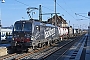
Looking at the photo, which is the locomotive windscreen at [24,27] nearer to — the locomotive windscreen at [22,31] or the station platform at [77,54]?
the locomotive windscreen at [22,31]

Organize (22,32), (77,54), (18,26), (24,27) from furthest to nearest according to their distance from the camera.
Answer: (18,26), (24,27), (22,32), (77,54)

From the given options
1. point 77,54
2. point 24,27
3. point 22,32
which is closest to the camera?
point 77,54

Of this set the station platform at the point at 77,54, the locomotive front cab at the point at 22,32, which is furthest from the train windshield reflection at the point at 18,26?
the station platform at the point at 77,54

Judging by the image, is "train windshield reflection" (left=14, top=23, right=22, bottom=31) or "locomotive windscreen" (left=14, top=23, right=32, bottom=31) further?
"train windshield reflection" (left=14, top=23, right=22, bottom=31)

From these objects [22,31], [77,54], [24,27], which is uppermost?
[24,27]

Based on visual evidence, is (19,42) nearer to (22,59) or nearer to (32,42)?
(32,42)

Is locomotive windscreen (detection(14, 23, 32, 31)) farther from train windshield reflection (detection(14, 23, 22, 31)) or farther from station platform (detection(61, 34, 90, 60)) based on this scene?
station platform (detection(61, 34, 90, 60))

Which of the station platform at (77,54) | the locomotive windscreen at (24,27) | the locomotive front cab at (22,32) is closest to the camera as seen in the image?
the station platform at (77,54)

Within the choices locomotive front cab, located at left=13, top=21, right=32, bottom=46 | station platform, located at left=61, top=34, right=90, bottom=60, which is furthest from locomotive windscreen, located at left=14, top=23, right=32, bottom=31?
station platform, located at left=61, top=34, right=90, bottom=60

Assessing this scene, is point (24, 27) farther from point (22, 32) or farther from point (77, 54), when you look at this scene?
point (77, 54)

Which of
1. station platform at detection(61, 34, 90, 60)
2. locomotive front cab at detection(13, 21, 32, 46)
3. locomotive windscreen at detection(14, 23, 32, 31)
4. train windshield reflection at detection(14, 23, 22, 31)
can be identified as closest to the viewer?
station platform at detection(61, 34, 90, 60)

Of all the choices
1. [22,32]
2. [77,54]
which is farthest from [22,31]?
[77,54]

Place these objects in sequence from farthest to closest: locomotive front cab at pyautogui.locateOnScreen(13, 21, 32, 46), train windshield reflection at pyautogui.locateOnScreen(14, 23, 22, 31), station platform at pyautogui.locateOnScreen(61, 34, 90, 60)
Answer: train windshield reflection at pyautogui.locateOnScreen(14, 23, 22, 31), locomotive front cab at pyautogui.locateOnScreen(13, 21, 32, 46), station platform at pyautogui.locateOnScreen(61, 34, 90, 60)

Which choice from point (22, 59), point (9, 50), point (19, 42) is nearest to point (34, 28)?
point (19, 42)
